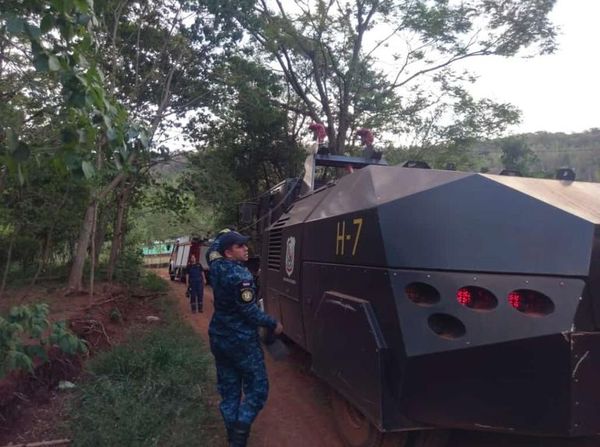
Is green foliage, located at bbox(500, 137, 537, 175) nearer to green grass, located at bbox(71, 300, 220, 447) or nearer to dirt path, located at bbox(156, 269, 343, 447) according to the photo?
dirt path, located at bbox(156, 269, 343, 447)

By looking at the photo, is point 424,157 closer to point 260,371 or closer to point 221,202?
point 221,202

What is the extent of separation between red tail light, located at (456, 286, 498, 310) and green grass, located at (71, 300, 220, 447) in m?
2.32

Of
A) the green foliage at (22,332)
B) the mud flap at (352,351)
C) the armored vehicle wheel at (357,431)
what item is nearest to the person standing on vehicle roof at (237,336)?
the mud flap at (352,351)

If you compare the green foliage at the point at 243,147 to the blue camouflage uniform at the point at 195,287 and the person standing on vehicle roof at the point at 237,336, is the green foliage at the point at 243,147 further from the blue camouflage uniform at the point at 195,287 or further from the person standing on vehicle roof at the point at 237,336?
the person standing on vehicle roof at the point at 237,336

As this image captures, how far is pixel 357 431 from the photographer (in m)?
3.45

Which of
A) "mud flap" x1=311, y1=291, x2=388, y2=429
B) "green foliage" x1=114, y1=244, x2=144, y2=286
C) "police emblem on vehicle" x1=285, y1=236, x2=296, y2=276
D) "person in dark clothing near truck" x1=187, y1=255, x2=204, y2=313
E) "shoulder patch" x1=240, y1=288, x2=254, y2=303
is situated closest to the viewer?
"mud flap" x1=311, y1=291, x2=388, y2=429

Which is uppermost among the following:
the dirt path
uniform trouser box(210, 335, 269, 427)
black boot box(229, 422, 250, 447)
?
uniform trouser box(210, 335, 269, 427)

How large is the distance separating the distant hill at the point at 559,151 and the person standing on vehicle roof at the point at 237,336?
11.4 meters

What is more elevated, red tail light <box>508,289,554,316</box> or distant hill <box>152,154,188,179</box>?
distant hill <box>152,154,188,179</box>

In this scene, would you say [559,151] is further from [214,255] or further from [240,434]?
[240,434]

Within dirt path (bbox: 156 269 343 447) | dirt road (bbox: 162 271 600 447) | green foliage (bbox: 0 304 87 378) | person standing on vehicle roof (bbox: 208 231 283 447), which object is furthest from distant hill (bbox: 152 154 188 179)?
green foliage (bbox: 0 304 87 378)

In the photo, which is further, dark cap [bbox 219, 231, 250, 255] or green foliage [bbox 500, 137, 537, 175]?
green foliage [bbox 500, 137, 537, 175]

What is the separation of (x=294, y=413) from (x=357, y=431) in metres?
1.27

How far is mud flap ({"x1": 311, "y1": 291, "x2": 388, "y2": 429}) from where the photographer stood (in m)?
2.67
